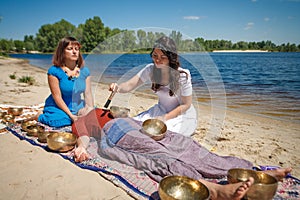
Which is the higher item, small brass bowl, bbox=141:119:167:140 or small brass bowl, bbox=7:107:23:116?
small brass bowl, bbox=141:119:167:140

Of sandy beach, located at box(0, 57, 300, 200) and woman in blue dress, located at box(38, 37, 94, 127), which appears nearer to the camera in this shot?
sandy beach, located at box(0, 57, 300, 200)

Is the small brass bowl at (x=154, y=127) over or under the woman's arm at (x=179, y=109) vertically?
under

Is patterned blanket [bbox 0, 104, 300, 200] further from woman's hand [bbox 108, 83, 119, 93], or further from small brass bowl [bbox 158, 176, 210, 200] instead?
woman's hand [bbox 108, 83, 119, 93]

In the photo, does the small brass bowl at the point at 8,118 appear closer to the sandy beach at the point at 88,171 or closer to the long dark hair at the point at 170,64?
the sandy beach at the point at 88,171

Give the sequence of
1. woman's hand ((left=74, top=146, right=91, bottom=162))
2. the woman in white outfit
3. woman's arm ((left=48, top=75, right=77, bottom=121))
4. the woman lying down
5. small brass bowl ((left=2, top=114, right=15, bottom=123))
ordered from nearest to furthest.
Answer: the woman lying down → woman's hand ((left=74, top=146, right=91, bottom=162)) → the woman in white outfit → woman's arm ((left=48, top=75, right=77, bottom=121)) → small brass bowl ((left=2, top=114, right=15, bottom=123))

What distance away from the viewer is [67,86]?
339cm

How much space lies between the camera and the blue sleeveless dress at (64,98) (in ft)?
11.0

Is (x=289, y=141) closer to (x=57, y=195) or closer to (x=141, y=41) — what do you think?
(x=141, y=41)

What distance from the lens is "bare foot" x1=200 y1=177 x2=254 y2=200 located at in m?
1.67

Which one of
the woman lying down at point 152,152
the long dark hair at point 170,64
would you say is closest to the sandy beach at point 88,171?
the woman lying down at point 152,152

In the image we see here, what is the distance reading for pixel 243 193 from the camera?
65.9 inches

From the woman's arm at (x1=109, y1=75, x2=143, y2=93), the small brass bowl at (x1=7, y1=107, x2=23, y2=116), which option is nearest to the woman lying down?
the woman's arm at (x1=109, y1=75, x2=143, y2=93)

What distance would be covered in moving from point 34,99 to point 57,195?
14.5 feet

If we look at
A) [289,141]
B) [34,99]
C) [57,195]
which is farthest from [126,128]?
[34,99]
